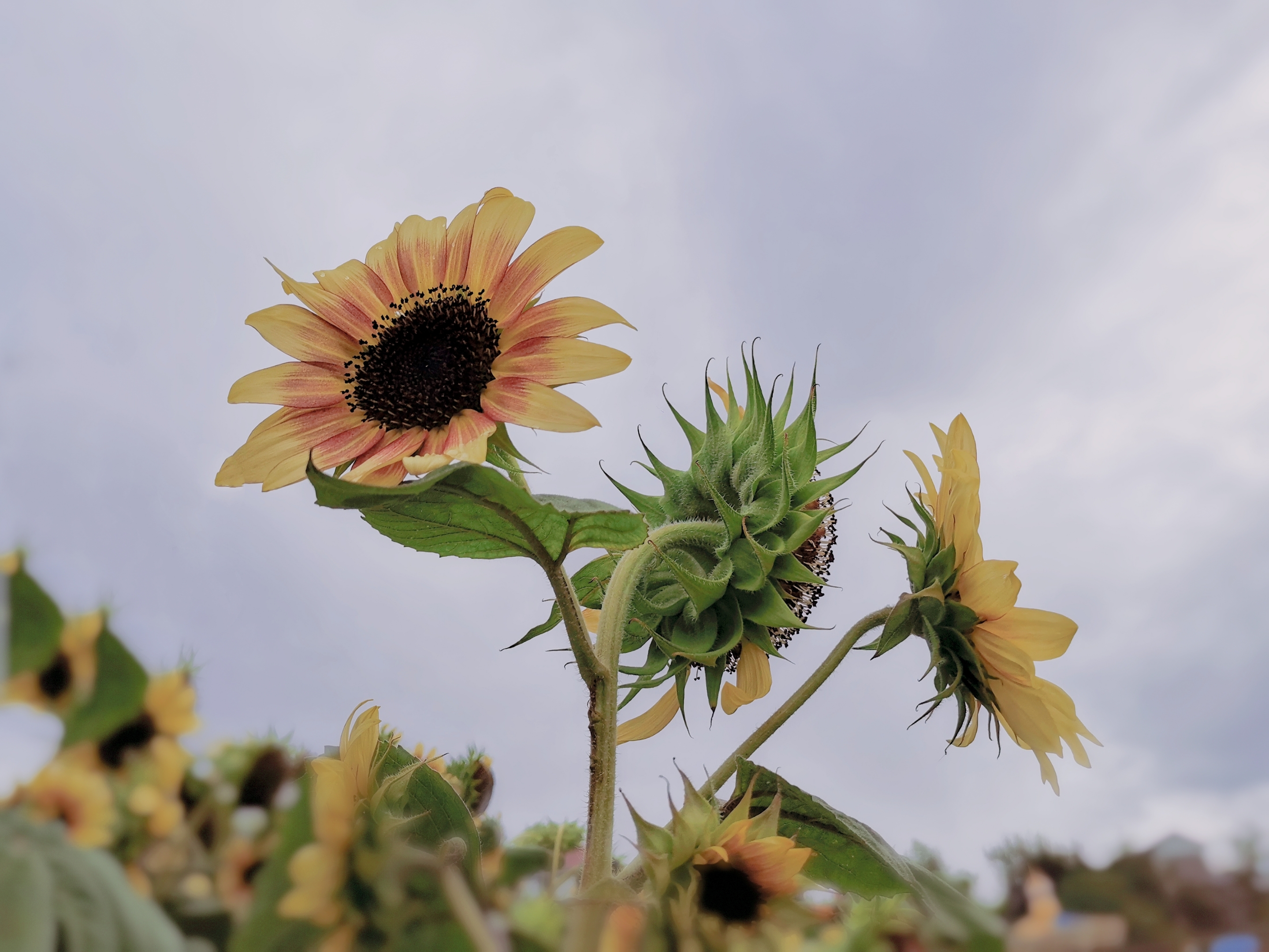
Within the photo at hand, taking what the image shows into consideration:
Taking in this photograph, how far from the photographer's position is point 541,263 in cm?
69

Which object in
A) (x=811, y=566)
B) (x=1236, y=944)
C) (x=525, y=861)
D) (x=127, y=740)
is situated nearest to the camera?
(x=1236, y=944)

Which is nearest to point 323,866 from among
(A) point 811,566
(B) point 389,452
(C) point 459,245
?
(B) point 389,452

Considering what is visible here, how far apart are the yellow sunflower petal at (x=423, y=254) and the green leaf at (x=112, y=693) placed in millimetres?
563

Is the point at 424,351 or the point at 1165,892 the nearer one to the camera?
the point at 1165,892

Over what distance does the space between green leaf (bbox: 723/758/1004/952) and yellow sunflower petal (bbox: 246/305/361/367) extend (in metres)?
0.42

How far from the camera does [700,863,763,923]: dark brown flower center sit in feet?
1.67

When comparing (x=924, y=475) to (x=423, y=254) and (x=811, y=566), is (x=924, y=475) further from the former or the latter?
(x=423, y=254)

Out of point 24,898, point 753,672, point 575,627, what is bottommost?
point 24,898

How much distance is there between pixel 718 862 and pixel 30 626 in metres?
0.41

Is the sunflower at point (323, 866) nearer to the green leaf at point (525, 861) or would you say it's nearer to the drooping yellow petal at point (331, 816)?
the drooping yellow petal at point (331, 816)

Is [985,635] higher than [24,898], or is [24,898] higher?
[985,635]

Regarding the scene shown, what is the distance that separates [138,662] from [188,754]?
14 centimetres

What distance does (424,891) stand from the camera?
0.60 feet

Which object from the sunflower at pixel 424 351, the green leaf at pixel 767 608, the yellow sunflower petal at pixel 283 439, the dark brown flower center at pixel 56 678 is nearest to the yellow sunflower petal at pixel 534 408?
the sunflower at pixel 424 351
